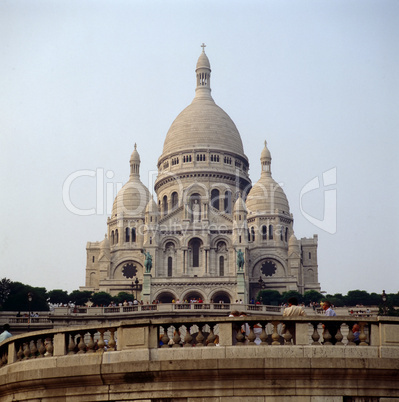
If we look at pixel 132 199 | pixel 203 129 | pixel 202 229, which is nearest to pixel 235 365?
pixel 202 229

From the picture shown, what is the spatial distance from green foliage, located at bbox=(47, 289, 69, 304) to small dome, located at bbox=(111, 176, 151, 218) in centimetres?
2136

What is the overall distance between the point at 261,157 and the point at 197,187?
10200mm

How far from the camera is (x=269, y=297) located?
87062 millimetres

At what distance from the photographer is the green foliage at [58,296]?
87.7 metres

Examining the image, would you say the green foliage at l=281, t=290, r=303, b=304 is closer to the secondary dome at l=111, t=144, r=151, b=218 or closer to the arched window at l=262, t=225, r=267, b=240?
the arched window at l=262, t=225, r=267, b=240

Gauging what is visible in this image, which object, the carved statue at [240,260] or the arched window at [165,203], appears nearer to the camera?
the carved statue at [240,260]

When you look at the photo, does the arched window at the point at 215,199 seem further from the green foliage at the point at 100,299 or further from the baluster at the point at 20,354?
the baluster at the point at 20,354

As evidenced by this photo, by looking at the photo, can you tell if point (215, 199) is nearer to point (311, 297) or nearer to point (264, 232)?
point (264, 232)

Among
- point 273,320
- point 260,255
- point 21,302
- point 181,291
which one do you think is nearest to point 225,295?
point 181,291

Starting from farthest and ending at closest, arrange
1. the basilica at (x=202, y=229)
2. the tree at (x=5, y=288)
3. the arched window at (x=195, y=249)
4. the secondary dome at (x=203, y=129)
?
the secondary dome at (x=203, y=129), the arched window at (x=195, y=249), the basilica at (x=202, y=229), the tree at (x=5, y=288)

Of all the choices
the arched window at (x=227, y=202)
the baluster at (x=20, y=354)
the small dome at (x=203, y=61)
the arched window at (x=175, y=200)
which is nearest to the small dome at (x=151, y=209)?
the arched window at (x=175, y=200)

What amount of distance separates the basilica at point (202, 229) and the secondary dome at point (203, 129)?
131 millimetres

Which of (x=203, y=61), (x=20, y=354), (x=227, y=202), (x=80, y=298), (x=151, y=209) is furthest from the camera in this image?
(x=203, y=61)

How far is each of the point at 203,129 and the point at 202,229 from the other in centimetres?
1917
